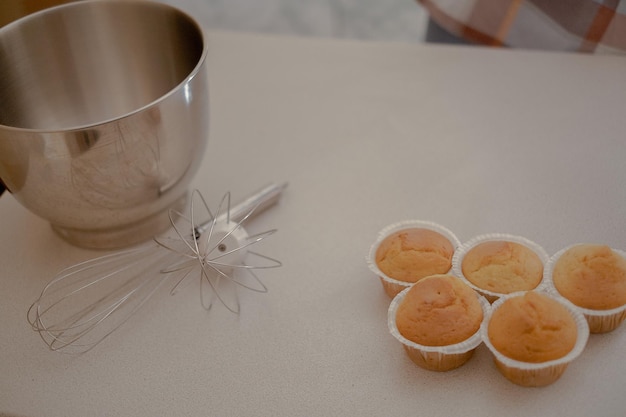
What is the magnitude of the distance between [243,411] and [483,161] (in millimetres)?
398

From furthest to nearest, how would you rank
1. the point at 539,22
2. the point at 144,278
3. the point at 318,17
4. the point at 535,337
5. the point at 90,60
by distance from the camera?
1. the point at 318,17
2. the point at 539,22
3. the point at 90,60
4. the point at 144,278
5. the point at 535,337

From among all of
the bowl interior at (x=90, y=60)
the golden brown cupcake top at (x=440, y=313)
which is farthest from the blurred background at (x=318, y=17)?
the golden brown cupcake top at (x=440, y=313)

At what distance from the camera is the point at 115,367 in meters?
0.60

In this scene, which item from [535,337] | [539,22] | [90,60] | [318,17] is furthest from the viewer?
[318,17]

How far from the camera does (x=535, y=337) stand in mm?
525

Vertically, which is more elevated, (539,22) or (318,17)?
(539,22)

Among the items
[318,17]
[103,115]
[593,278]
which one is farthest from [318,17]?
[593,278]

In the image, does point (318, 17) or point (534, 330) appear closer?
point (534, 330)

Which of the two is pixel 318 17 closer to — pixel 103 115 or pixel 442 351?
pixel 103 115

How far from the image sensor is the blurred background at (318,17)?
178 cm

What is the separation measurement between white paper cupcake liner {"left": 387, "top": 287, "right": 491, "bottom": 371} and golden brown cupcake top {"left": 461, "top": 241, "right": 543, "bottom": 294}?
23 millimetres

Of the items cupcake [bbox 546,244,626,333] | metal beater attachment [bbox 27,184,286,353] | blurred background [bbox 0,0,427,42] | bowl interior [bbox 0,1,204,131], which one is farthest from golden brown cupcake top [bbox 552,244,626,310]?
blurred background [bbox 0,0,427,42]

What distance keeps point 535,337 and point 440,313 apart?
74 millimetres

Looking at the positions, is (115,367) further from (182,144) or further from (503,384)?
(503,384)
